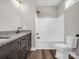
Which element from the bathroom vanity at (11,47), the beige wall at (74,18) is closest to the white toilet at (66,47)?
the beige wall at (74,18)

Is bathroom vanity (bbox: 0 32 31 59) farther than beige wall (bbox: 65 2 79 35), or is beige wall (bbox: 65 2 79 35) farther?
beige wall (bbox: 65 2 79 35)

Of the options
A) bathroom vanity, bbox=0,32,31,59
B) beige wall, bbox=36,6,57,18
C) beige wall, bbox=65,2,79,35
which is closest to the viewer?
bathroom vanity, bbox=0,32,31,59

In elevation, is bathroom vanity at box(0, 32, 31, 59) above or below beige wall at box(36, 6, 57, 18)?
below

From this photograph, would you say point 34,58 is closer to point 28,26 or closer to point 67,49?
point 67,49

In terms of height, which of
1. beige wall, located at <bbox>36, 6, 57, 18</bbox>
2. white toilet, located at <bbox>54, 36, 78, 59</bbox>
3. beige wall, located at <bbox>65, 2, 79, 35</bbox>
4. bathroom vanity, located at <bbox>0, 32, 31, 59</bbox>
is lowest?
white toilet, located at <bbox>54, 36, 78, 59</bbox>

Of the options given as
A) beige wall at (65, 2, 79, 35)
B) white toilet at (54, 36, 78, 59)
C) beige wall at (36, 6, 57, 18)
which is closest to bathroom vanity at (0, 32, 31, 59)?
white toilet at (54, 36, 78, 59)

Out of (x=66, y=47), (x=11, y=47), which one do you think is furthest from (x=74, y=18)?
(x=11, y=47)

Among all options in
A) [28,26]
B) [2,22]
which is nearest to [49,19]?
[28,26]

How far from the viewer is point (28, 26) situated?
18.2 ft

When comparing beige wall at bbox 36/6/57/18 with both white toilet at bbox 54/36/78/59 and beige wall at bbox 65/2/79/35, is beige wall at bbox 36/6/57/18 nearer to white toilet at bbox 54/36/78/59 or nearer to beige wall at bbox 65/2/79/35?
beige wall at bbox 65/2/79/35

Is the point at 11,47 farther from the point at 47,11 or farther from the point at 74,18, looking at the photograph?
the point at 47,11

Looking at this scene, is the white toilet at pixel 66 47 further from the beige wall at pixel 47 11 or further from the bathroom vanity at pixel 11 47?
the beige wall at pixel 47 11

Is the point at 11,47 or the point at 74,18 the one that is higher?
the point at 74,18

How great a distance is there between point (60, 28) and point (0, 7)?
175 inches
